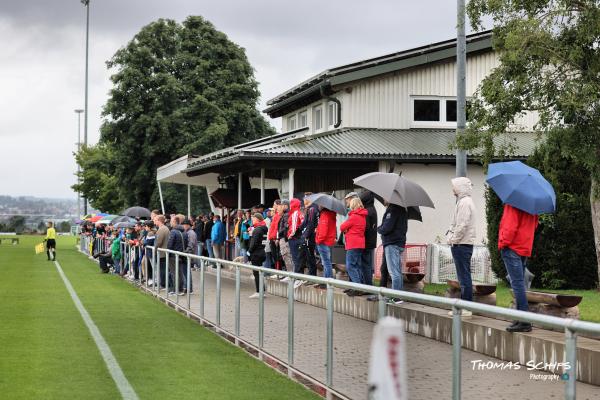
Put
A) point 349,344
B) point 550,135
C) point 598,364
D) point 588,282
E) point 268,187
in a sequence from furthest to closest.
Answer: point 268,187 → point 588,282 → point 550,135 → point 349,344 → point 598,364

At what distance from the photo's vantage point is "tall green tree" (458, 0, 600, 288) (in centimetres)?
1598

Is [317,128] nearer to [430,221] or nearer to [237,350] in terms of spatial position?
[430,221]

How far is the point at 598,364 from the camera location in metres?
5.25

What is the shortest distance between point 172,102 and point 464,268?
4843 centimetres

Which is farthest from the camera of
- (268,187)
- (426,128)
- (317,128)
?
(268,187)

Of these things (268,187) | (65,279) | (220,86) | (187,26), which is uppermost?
(187,26)

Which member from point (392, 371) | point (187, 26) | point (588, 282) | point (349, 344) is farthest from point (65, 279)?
point (187, 26)

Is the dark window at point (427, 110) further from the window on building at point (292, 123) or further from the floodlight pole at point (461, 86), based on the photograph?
the floodlight pole at point (461, 86)

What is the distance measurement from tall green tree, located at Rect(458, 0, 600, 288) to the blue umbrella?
4866mm

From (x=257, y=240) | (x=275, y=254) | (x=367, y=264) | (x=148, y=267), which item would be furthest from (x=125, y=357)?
(x=148, y=267)

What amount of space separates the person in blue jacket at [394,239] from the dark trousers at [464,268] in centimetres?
183

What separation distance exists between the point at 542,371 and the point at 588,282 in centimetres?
1611

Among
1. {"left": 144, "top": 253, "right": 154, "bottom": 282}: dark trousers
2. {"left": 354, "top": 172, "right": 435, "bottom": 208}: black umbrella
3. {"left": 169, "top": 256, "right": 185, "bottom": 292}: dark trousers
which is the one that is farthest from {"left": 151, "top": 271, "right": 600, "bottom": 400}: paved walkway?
{"left": 144, "top": 253, "right": 154, "bottom": 282}: dark trousers

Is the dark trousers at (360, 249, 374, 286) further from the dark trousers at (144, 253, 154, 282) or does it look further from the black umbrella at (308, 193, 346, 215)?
the dark trousers at (144, 253, 154, 282)
